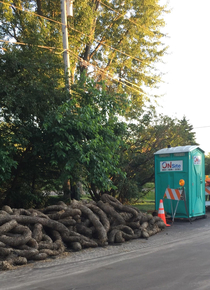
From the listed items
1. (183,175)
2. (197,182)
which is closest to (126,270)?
(183,175)

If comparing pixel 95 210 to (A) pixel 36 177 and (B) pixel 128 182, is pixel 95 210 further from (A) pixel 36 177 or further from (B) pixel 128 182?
(B) pixel 128 182

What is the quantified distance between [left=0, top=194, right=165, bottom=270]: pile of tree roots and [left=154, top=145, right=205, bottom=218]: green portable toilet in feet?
7.22

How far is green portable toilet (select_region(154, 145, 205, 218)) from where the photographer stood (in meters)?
12.8

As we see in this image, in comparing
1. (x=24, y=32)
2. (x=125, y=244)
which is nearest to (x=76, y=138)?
(x=125, y=244)

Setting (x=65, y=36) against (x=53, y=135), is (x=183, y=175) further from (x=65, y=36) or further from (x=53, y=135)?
(x=65, y=36)

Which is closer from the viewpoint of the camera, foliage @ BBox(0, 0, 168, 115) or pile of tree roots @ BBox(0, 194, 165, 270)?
pile of tree roots @ BBox(0, 194, 165, 270)

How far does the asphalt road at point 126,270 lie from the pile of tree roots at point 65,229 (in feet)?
1.00

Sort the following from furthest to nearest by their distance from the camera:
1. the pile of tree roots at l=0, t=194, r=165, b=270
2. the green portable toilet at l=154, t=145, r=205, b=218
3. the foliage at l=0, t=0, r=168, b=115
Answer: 1. the foliage at l=0, t=0, r=168, b=115
2. the green portable toilet at l=154, t=145, r=205, b=218
3. the pile of tree roots at l=0, t=194, r=165, b=270

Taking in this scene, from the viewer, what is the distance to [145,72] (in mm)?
26312

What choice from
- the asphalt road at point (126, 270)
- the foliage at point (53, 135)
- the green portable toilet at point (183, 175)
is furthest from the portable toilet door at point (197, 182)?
the asphalt road at point (126, 270)

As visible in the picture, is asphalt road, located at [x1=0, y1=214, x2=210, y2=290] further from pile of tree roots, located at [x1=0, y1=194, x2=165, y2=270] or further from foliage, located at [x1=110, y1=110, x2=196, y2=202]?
foliage, located at [x1=110, y1=110, x2=196, y2=202]

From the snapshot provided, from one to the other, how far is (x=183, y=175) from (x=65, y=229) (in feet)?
19.9

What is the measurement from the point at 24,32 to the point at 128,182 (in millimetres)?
10769

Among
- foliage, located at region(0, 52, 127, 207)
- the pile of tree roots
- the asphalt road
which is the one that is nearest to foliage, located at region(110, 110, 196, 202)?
foliage, located at region(0, 52, 127, 207)
